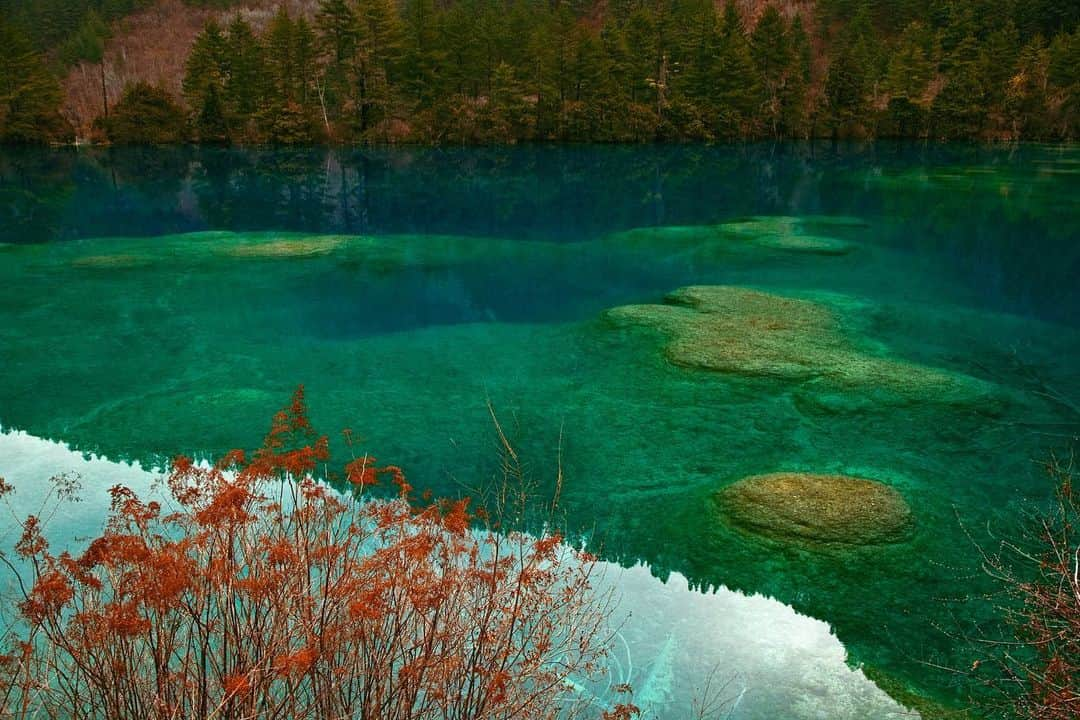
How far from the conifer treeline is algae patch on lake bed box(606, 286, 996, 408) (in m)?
51.5

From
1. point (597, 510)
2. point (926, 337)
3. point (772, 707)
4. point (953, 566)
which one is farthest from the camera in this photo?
point (926, 337)

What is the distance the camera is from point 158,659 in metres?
4.80

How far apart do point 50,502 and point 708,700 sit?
908 cm

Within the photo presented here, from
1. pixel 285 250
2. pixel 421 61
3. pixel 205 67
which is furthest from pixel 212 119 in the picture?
pixel 285 250

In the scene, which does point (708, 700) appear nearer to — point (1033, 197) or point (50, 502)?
point (50, 502)

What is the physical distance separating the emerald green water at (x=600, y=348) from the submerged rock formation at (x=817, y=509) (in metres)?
0.29

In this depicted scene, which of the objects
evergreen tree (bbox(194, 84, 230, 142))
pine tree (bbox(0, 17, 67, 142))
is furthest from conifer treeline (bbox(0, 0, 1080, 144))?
pine tree (bbox(0, 17, 67, 142))

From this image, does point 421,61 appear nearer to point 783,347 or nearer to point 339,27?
point 339,27

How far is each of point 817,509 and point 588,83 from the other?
212 feet

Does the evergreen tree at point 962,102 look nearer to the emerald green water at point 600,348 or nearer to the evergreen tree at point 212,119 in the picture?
the emerald green water at point 600,348

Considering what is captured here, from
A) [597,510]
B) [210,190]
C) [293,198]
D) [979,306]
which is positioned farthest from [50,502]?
[210,190]

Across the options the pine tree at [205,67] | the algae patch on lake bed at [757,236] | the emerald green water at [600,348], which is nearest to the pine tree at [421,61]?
the pine tree at [205,67]

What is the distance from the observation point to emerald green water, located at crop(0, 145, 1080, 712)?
1138cm

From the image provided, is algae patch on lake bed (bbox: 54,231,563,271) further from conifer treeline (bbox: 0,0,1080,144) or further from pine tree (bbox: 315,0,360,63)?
pine tree (bbox: 315,0,360,63)
